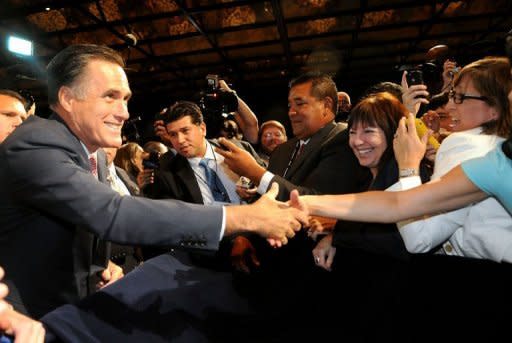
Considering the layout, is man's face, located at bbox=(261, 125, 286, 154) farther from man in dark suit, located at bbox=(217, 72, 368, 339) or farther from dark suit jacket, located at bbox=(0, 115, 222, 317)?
dark suit jacket, located at bbox=(0, 115, 222, 317)

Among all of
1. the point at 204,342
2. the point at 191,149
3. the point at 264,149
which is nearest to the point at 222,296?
the point at 204,342

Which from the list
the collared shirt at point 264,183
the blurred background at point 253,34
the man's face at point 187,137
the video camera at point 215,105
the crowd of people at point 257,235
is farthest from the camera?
the blurred background at point 253,34

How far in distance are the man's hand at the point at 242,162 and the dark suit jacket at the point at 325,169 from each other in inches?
4.8

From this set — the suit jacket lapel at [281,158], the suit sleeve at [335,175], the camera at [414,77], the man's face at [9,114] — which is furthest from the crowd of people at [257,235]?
the man's face at [9,114]

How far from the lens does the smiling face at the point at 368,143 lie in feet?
6.62

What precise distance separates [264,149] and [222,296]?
348 centimetres

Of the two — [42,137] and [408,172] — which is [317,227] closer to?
[408,172]

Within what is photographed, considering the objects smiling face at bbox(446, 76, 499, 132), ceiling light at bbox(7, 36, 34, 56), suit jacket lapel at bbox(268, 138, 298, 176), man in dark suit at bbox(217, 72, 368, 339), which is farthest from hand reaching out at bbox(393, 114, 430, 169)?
→ ceiling light at bbox(7, 36, 34, 56)

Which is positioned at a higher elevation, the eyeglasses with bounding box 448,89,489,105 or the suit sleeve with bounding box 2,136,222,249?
the eyeglasses with bounding box 448,89,489,105

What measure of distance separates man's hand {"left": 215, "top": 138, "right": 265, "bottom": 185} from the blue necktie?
0.96m

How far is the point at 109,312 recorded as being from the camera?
3.85ft

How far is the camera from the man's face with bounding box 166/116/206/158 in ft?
11.3

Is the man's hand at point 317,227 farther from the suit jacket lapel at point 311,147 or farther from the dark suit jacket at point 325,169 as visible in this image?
the suit jacket lapel at point 311,147

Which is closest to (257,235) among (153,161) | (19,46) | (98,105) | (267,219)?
(267,219)
